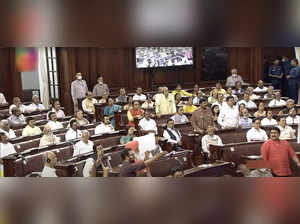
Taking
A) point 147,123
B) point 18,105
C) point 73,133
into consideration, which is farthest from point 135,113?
point 18,105

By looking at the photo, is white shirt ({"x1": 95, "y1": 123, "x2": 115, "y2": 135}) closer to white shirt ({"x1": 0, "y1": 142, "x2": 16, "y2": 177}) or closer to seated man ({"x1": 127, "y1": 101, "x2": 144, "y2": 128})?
seated man ({"x1": 127, "y1": 101, "x2": 144, "y2": 128})

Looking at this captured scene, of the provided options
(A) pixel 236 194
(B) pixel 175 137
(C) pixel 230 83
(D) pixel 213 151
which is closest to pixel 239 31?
(A) pixel 236 194

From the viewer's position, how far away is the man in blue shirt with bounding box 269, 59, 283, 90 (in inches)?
725

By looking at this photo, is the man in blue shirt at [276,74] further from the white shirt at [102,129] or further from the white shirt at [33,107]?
the white shirt at [102,129]

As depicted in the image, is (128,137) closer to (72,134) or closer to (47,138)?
(72,134)

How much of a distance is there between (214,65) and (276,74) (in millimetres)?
2294

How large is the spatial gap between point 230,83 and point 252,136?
7637 millimetres

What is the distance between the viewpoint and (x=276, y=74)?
18.5m

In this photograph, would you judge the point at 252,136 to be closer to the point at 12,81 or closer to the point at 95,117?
the point at 95,117

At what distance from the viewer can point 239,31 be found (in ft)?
1.77

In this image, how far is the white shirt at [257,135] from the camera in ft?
31.5

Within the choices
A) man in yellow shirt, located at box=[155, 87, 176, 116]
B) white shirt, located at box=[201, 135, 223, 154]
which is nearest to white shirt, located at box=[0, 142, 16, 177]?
white shirt, located at box=[201, 135, 223, 154]

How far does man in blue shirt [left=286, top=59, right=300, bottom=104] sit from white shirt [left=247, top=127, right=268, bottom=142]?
8276mm

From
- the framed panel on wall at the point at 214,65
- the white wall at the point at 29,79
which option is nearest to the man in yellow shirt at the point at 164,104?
the white wall at the point at 29,79
